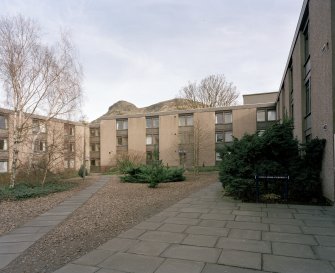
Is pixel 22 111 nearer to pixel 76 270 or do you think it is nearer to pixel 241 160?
pixel 241 160

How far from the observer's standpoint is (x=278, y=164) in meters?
10.2

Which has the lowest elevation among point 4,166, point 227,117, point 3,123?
point 4,166

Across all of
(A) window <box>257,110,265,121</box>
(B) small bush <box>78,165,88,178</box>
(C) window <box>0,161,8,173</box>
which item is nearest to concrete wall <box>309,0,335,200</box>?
(B) small bush <box>78,165,88,178</box>

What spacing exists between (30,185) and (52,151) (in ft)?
7.23

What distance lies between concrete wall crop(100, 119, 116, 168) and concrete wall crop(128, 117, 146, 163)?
2.73 metres

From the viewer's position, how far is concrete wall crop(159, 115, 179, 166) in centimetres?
3762

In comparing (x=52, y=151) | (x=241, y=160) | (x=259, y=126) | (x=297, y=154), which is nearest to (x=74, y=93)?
(x=52, y=151)

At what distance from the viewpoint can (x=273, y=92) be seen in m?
37.5

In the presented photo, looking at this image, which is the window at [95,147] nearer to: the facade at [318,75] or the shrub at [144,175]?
the shrub at [144,175]

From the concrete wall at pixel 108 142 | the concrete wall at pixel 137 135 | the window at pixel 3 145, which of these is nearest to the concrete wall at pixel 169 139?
the concrete wall at pixel 137 135

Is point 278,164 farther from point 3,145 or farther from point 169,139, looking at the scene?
point 3,145

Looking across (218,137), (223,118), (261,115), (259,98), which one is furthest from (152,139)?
(259,98)

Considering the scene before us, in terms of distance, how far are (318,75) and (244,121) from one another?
23.4 metres

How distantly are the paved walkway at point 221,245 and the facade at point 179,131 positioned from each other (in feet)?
74.6
